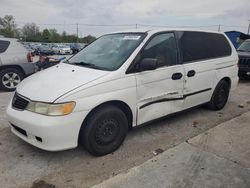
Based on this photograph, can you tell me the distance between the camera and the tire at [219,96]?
5102 millimetres

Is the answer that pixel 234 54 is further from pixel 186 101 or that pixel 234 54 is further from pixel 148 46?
pixel 148 46

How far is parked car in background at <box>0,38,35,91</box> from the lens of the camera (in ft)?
23.8

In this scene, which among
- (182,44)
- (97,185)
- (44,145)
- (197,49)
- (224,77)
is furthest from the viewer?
(224,77)

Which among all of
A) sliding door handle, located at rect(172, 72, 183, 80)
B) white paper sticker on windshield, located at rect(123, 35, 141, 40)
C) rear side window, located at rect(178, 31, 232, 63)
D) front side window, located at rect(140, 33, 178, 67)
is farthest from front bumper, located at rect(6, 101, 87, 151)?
rear side window, located at rect(178, 31, 232, 63)

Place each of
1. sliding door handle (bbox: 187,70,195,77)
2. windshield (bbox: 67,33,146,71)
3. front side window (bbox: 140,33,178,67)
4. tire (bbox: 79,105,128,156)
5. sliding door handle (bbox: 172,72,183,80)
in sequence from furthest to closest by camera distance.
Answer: sliding door handle (bbox: 187,70,195,77) → sliding door handle (bbox: 172,72,183,80) → front side window (bbox: 140,33,178,67) → windshield (bbox: 67,33,146,71) → tire (bbox: 79,105,128,156)

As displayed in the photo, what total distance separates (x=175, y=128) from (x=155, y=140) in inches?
26.1

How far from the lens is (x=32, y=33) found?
67438 millimetres

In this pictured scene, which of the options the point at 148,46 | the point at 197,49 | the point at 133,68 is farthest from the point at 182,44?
the point at 133,68

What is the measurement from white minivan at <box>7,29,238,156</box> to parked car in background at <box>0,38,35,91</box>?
13.3 feet

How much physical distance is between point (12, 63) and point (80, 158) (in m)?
5.25

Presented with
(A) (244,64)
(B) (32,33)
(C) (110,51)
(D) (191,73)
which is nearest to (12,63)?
(C) (110,51)

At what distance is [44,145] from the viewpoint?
297cm

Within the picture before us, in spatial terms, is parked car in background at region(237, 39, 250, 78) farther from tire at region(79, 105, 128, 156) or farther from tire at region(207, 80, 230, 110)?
tire at region(79, 105, 128, 156)

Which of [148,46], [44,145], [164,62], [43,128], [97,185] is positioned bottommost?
[97,185]
